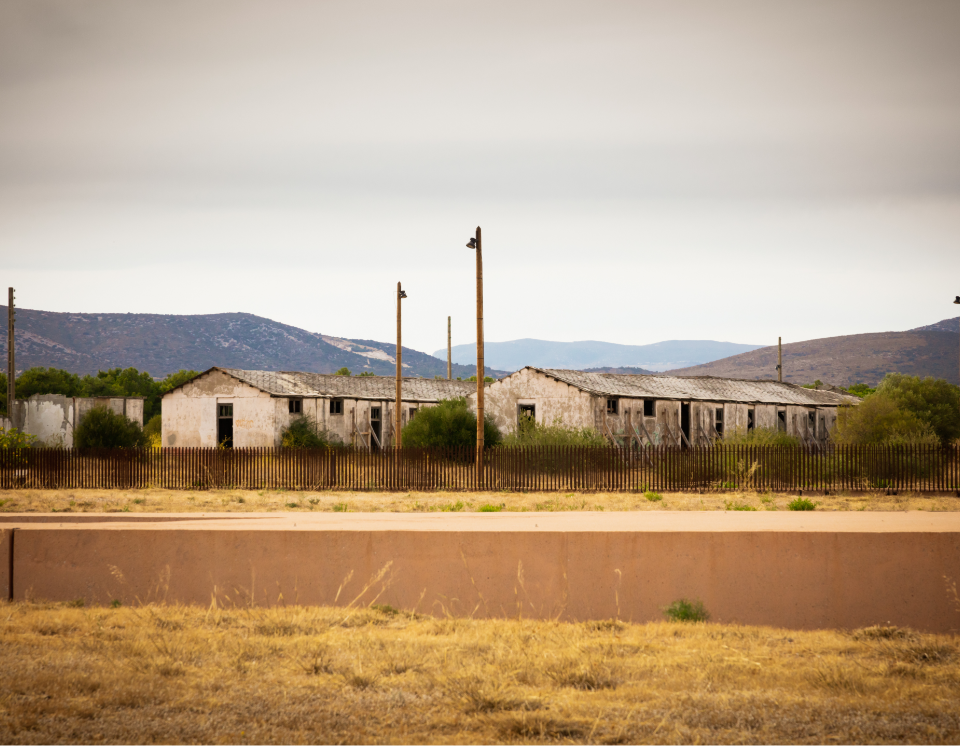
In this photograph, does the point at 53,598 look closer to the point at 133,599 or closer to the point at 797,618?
the point at 133,599

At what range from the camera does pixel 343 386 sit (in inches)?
1921

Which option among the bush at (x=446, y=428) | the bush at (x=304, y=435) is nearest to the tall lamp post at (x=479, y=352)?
the bush at (x=446, y=428)

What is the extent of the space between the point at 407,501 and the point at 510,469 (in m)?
4.42

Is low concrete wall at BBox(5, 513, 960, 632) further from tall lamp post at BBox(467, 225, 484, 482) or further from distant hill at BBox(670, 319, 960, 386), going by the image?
distant hill at BBox(670, 319, 960, 386)

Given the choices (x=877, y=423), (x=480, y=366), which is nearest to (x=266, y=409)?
(x=480, y=366)

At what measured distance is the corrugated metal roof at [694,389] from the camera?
41.8 m

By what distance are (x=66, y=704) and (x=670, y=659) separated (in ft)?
16.4

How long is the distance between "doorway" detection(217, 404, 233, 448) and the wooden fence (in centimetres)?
1523

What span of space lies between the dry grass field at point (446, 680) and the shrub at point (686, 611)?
0.21m

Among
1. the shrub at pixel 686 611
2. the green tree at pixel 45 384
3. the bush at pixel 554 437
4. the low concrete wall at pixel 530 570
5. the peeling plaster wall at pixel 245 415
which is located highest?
the green tree at pixel 45 384

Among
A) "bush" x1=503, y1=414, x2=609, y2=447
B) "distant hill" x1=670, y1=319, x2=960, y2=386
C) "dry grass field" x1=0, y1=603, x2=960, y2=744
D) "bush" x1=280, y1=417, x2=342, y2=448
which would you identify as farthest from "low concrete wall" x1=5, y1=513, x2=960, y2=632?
Result: "distant hill" x1=670, y1=319, x2=960, y2=386

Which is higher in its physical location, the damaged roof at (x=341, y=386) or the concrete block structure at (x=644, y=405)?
the damaged roof at (x=341, y=386)

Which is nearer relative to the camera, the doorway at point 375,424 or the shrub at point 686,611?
the shrub at point 686,611

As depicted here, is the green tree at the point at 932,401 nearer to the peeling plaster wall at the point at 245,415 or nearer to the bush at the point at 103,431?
the peeling plaster wall at the point at 245,415
